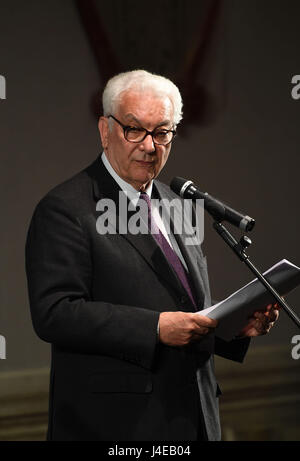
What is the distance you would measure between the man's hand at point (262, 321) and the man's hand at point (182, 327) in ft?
0.53

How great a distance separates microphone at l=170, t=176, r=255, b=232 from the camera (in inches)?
54.3

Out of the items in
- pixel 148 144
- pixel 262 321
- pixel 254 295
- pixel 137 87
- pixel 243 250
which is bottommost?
pixel 262 321

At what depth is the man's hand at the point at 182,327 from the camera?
141 cm

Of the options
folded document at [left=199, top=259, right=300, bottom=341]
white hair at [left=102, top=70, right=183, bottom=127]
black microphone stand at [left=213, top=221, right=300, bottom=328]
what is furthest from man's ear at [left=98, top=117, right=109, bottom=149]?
folded document at [left=199, top=259, right=300, bottom=341]

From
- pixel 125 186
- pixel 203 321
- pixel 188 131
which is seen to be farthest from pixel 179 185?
pixel 188 131

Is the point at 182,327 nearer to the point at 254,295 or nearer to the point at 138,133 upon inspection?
the point at 254,295

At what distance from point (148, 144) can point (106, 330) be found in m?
0.50

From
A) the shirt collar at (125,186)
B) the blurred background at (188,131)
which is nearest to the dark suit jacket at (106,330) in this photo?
the shirt collar at (125,186)

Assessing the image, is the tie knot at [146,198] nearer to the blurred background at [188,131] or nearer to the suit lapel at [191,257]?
the suit lapel at [191,257]

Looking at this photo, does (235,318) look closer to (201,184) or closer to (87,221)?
(87,221)

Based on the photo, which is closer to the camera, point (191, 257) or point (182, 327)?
point (182, 327)

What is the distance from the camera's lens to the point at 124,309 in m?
1.47

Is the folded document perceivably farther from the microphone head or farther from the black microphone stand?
the microphone head

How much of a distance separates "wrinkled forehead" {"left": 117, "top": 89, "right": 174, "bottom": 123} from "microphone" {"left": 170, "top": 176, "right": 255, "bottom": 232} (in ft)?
0.69
